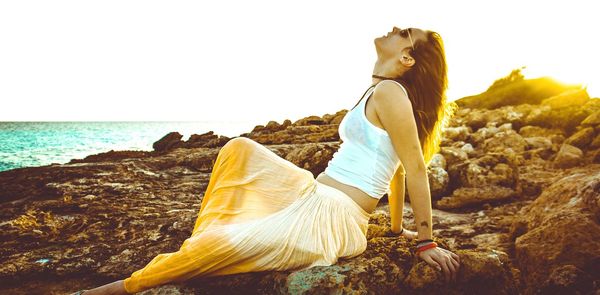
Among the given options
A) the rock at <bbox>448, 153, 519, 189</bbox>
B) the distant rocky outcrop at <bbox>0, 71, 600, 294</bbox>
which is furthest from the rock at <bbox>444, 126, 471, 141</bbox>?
the rock at <bbox>448, 153, 519, 189</bbox>

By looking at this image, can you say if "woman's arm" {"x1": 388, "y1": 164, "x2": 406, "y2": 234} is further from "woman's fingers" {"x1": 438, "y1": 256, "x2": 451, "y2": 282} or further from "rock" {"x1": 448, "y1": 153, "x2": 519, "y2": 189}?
"rock" {"x1": 448, "y1": 153, "x2": 519, "y2": 189}

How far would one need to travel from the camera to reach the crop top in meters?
2.22

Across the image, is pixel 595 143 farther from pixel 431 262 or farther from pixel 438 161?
pixel 431 262

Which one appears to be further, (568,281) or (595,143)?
(595,143)

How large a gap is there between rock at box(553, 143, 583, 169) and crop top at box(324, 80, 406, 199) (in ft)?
21.4

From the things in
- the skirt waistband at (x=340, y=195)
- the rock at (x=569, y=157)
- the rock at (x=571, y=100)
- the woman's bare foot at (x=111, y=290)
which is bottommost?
the woman's bare foot at (x=111, y=290)

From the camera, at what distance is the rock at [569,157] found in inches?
275

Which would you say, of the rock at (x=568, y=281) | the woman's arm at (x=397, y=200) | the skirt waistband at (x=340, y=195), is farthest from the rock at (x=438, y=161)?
the skirt waistband at (x=340, y=195)

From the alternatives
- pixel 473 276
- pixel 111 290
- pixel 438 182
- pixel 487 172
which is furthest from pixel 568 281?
pixel 487 172

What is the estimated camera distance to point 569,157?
23.2 feet

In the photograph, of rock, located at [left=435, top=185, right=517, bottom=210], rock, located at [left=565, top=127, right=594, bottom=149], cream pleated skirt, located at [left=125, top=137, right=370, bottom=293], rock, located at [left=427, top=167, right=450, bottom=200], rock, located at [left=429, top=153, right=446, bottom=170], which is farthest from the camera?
rock, located at [left=565, top=127, right=594, bottom=149]

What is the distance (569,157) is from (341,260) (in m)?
7.12

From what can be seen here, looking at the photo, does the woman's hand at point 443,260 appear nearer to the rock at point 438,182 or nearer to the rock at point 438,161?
the rock at point 438,182

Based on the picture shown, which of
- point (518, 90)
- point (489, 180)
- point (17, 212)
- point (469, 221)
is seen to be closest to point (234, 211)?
point (17, 212)
